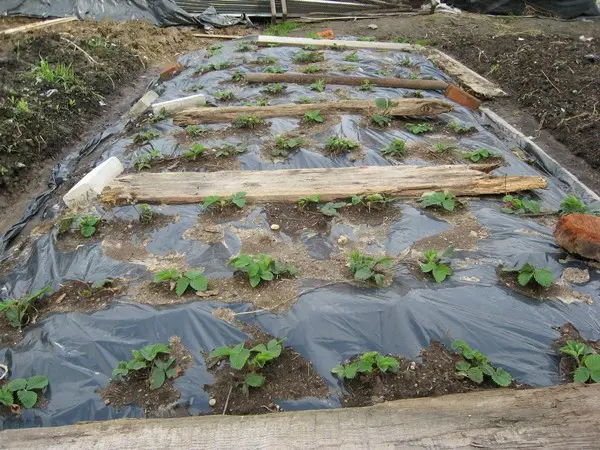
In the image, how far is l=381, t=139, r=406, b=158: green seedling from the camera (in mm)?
4207

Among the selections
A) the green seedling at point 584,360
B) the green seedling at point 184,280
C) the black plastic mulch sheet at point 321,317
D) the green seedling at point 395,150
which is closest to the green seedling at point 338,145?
the green seedling at point 395,150

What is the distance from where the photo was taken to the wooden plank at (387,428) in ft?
5.38

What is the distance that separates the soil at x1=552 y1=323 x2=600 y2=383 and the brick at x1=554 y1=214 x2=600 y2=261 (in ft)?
2.01

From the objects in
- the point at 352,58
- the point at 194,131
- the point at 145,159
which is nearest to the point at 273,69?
the point at 352,58

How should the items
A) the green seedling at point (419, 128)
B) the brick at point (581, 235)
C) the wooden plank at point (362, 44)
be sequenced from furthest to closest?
1. the wooden plank at point (362, 44)
2. the green seedling at point (419, 128)
3. the brick at point (581, 235)

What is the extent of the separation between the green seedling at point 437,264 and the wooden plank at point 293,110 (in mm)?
2715

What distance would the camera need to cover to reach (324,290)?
258cm

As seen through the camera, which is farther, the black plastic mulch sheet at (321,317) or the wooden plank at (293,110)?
the wooden plank at (293,110)

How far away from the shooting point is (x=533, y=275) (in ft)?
8.16

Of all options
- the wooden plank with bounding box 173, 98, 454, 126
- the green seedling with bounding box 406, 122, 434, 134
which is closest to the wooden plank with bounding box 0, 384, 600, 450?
the green seedling with bounding box 406, 122, 434, 134

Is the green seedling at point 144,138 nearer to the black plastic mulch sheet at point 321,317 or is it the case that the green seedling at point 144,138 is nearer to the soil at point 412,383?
the black plastic mulch sheet at point 321,317

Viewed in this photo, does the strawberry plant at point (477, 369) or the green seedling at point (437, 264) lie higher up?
the green seedling at point (437, 264)

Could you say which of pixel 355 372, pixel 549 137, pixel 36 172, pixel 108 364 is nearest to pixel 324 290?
pixel 355 372

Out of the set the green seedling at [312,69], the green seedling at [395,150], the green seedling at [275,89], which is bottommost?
the green seedling at [395,150]
